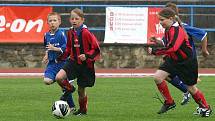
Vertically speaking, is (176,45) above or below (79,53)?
above

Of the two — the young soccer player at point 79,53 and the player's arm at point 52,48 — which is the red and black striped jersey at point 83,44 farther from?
the player's arm at point 52,48

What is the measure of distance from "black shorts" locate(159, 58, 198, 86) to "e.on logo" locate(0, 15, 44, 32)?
702 inches

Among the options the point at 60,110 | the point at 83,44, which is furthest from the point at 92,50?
the point at 60,110

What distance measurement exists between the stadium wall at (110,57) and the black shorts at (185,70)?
A: 16721 millimetres

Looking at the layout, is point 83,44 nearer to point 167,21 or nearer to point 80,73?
point 80,73

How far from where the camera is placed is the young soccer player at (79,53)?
12.2 metres

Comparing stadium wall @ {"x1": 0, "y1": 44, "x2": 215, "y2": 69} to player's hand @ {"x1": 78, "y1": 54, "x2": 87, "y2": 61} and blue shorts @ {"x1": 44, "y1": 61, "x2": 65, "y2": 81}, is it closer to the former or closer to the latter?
blue shorts @ {"x1": 44, "y1": 61, "x2": 65, "y2": 81}

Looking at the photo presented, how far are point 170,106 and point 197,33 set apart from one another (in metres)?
1.49

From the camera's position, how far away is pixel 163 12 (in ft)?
39.6

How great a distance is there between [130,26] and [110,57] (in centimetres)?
151

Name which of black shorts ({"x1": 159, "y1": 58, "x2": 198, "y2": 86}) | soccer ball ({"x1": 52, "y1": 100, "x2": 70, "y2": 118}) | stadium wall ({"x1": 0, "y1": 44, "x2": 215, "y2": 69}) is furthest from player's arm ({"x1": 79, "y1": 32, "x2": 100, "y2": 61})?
stadium wall ({"x1": 0, "y1": 44, "x2": 215, "y2": 69})

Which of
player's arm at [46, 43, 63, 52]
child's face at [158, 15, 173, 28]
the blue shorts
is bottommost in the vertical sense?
the blue shorts

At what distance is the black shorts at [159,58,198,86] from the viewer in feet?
39.7

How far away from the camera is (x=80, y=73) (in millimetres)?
12328
